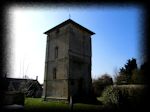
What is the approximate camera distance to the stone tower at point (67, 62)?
22312 mm

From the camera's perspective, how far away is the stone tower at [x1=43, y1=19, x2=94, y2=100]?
22.3 m

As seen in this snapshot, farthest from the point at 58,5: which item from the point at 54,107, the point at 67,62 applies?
the point at 67,62

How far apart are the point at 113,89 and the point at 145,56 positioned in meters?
8.90

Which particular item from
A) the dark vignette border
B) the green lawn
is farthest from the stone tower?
the dark vignette border

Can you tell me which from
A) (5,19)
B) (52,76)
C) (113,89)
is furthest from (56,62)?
(5,19)

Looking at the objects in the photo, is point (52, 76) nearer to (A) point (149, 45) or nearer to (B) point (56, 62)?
(B) point (56, 62)

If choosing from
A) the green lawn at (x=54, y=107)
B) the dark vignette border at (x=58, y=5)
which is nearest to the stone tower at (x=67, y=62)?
the green lawn at (x=54, y=107)

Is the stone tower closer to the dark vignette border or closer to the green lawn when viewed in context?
the green lawn

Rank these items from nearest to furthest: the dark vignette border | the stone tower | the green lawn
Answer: the dark vignette border, the green lawn, the stone tower

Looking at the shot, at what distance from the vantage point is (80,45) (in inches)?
964

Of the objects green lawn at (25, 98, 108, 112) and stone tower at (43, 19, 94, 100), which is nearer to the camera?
green lawn at (25, 98, 108, 112)

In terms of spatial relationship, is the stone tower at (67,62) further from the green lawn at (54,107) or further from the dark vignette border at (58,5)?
the dark vignette border at (58,5)

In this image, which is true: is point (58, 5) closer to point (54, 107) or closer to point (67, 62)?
point (54, 107)

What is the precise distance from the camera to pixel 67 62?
22.3 metres
